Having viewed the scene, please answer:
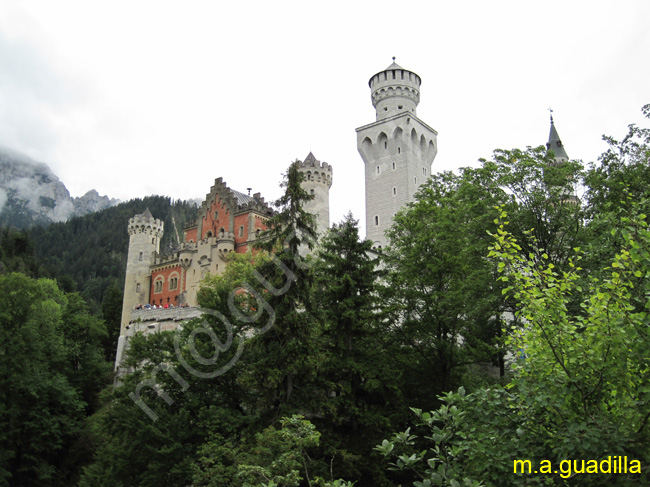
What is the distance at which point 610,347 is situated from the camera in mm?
8023

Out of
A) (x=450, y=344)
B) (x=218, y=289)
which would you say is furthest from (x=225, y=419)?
(x=450, y=344)

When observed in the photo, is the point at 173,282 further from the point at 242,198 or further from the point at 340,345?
the point at 340,345

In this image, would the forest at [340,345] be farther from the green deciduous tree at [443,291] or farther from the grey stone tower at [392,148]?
the grey stone tower at [392,148]

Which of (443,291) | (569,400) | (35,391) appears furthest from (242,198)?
(569,400)

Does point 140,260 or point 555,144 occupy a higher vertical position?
point 555,144

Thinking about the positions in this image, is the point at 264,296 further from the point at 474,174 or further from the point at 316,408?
the point at 474,174

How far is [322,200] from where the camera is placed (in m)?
49.6

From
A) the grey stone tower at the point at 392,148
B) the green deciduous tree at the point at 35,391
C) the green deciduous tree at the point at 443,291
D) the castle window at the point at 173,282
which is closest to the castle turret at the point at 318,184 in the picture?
the grey stone tower at the point at 392,148

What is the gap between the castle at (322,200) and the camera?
48812 mm

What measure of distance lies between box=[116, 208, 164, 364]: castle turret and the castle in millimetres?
110

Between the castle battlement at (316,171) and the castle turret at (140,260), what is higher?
the castle battlement at (316,171)

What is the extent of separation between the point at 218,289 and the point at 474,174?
505 inches

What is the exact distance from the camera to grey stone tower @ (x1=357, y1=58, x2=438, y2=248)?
48844 millimetres

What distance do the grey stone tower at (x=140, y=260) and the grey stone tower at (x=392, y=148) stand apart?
22002mm
